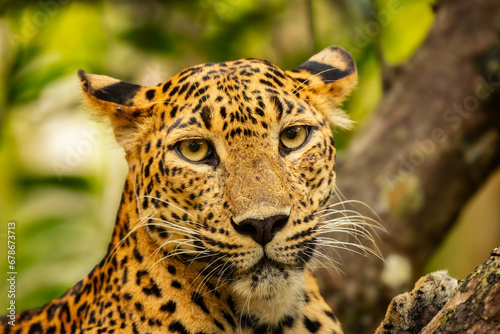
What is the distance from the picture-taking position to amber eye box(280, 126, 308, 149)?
4.07 meters

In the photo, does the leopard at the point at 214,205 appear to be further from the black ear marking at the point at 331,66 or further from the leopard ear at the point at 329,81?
the black ear marking at the point at 331,66

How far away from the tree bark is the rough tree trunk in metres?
4.88

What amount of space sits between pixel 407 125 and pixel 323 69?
3704 mm

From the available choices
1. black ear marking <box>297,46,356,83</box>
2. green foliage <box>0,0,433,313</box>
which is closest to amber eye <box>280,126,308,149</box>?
black ear marking <box>297,46,356,83</box>

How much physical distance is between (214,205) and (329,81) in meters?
1.34

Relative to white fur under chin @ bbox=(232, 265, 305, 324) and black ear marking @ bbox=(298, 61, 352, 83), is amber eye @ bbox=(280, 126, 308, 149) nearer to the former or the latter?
black ear marking @ bbox=(298, 61, 352, 83)

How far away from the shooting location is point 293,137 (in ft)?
13.5

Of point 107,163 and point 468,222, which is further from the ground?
point 107,163

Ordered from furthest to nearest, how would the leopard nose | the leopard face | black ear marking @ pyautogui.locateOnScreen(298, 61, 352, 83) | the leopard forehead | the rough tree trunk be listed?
1. the rough tree trunk
2. black ear marking @ pyautogui.locateOnScreen(298, 61, 352, 83)
3. the leopard forehead
4. the leopard face
5. the leopard nose

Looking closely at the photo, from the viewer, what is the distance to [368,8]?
8.86 meters

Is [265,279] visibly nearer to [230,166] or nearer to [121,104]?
[230,166]

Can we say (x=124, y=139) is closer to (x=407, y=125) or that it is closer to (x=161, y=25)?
(x=407, y=125)

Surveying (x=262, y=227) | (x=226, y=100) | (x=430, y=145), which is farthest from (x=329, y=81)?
(x=430, y=145)

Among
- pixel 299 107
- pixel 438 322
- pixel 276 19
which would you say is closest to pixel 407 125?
pixel 276 19
